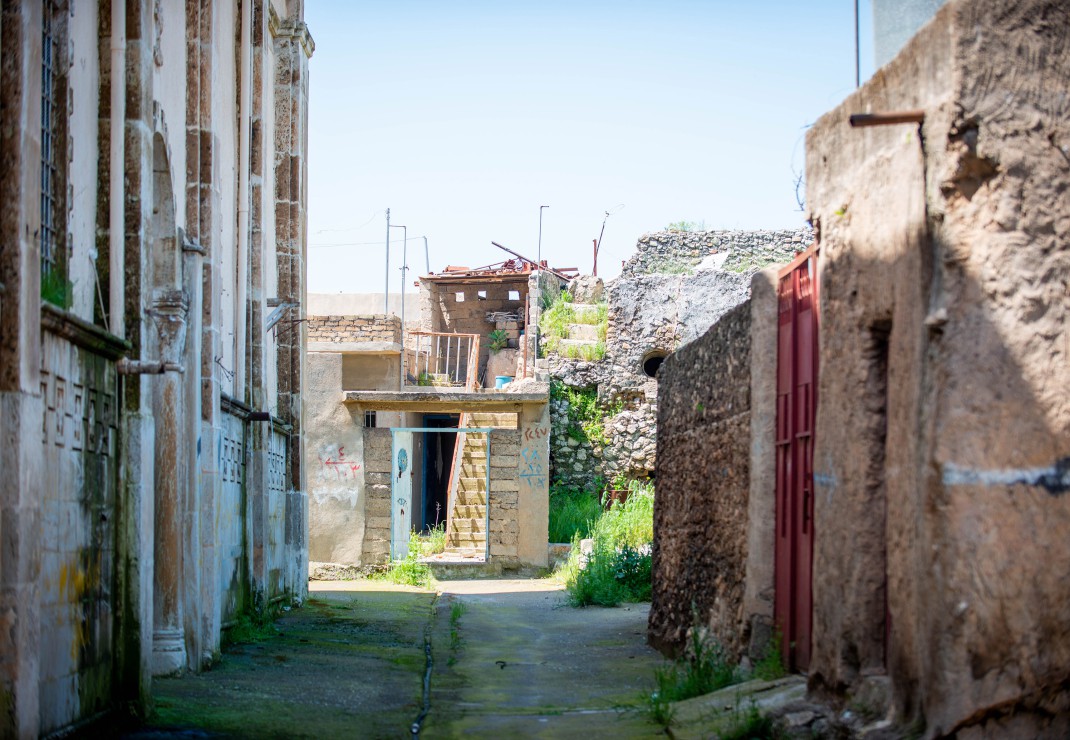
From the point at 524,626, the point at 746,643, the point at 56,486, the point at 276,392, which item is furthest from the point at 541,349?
the point at 56,486

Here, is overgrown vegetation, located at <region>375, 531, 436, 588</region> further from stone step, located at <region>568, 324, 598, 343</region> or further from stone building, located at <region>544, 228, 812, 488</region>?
stone step, located at <region>568, 324, 598, 343</region>

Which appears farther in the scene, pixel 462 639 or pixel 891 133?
pixel 462 639

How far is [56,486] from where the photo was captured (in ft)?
19.3

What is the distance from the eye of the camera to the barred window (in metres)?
6.64

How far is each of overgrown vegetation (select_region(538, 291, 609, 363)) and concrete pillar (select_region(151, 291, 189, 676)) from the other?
15.3 meters

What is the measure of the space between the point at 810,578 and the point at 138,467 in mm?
3791

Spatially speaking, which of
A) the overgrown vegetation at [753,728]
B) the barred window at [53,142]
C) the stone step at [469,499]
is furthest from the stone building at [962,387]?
the stone step at [469,499]

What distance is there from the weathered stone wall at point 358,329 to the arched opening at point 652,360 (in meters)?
5.11

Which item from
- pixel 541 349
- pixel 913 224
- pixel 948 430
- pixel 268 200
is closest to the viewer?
pixel 948 430

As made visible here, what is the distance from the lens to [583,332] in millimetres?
25000

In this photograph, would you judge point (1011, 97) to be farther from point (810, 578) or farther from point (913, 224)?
point (810, 578)

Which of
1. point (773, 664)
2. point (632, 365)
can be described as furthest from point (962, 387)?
point (632, 365)

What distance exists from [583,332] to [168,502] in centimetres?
1698

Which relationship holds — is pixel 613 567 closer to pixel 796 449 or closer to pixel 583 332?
pixel 796 449
